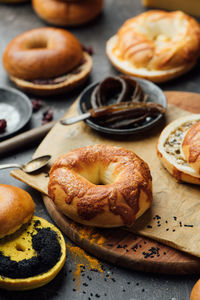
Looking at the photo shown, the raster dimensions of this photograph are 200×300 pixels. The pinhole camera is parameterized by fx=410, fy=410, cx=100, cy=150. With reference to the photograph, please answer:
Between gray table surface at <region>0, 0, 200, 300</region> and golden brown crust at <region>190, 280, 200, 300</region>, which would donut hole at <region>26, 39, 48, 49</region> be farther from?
golden brown crust at <region>190, 280, 200, 300</region>

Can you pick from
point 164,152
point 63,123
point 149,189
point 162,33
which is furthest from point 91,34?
point 149,189

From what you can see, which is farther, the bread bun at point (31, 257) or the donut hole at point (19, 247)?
the donut hole at point (19, 247)

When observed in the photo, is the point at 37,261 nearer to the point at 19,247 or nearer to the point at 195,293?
the point at 19,247

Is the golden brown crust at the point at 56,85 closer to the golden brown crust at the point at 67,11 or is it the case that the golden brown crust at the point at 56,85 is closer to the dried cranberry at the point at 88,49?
the dried cranberry at the point at 88,49

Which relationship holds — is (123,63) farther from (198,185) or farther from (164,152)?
(198,185)

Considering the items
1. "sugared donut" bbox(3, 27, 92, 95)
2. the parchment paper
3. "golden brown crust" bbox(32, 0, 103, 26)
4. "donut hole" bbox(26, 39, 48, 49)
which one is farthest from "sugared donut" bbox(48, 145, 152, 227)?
"golden brown crust" bbox(32, 0, 103, 26)

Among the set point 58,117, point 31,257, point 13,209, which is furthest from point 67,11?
point 31,257

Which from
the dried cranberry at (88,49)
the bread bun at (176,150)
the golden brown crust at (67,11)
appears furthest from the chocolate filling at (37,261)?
the golden brown crust at (67,11)
